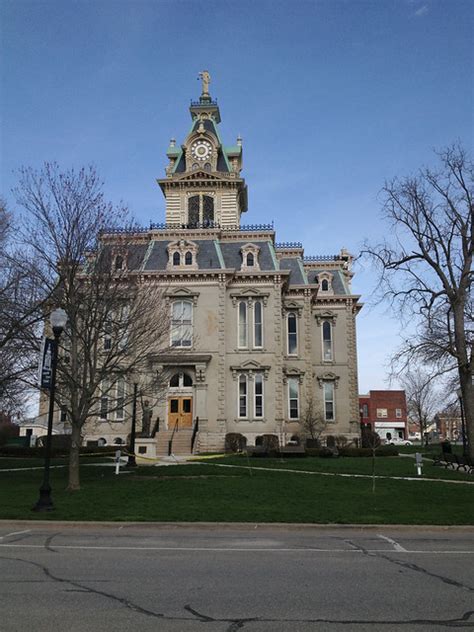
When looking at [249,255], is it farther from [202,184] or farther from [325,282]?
[202,184]

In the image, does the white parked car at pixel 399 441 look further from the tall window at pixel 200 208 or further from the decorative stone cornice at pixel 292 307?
the tall window at pixel 200 208

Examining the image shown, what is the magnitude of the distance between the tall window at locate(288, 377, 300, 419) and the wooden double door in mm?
7733

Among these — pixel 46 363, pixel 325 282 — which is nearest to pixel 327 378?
pixel 325 282

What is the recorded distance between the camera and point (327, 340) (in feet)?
146

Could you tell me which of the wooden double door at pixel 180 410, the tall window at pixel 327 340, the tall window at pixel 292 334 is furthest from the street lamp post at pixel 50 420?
the tall window at pixel 327 340

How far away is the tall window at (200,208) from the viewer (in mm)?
48188

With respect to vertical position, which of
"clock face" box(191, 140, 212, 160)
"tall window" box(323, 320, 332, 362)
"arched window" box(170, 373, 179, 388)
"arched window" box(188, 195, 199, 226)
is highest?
"clock face" box(191, 140, 212, 160)

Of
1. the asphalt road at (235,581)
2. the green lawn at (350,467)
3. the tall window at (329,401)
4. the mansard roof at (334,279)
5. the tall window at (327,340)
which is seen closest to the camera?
the asphalt road at (235,581)

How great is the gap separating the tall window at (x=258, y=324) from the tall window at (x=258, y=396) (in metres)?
2.08

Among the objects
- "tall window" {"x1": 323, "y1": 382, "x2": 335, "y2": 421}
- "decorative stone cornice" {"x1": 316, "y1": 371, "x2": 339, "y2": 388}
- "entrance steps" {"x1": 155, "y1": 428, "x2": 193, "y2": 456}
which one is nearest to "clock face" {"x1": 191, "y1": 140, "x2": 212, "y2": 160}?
"decorative stone cornice" {"x1": 316, "y1": 371, "x2": 339, "y2": 388}

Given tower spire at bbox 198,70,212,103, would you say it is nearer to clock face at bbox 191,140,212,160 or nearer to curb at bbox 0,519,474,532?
clock face at bbox 191,140,212,160

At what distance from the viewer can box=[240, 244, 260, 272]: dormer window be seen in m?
39.7

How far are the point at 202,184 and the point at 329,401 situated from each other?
20213 millimetres

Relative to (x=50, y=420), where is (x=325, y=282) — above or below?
above
